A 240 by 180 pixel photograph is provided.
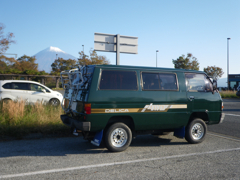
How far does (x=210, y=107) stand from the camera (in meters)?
6.90

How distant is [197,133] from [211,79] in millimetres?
1741

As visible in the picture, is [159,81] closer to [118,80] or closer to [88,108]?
[118,80]

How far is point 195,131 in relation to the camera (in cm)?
679

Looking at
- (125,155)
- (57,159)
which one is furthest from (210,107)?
(57,159)

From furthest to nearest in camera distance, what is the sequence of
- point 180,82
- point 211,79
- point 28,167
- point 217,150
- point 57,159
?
point 211,79
point 180,82
point 217,150
point 57,159
point 28,167

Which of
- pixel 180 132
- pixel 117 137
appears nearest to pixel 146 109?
pixel 117 137

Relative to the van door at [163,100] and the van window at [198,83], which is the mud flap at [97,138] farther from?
the van window at [198,83]

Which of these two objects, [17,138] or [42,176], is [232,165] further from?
[17,138]

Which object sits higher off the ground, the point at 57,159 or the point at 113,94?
the point at 113,94

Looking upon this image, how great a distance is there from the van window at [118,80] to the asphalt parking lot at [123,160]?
1563mm

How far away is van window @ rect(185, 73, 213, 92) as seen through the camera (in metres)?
6.77

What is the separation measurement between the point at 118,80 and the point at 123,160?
6.11 feet

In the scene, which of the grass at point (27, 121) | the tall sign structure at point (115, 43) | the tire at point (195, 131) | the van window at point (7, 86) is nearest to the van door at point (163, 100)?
the tire at point (195, 131)

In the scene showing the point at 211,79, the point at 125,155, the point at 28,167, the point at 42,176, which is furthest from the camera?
the point at 211,79
